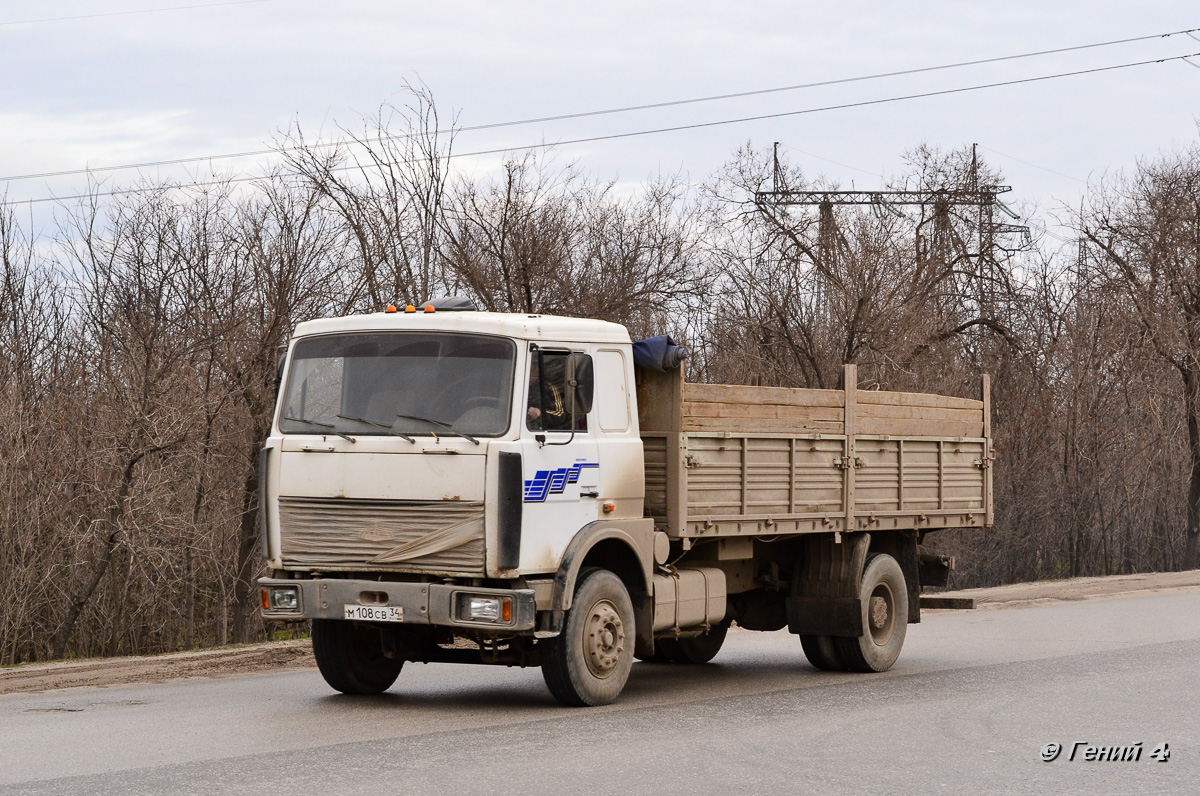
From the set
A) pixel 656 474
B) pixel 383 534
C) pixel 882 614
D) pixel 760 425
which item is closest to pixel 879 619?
pixel 882 614

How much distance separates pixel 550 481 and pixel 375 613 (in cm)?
144

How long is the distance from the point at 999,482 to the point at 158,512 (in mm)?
17610

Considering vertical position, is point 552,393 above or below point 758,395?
below

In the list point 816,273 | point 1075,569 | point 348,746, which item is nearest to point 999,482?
point 1075,569

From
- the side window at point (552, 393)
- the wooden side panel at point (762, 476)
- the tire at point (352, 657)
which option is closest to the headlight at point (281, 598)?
the tire at point (352, 657)

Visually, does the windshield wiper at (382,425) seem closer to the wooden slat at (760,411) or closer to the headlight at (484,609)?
the headlight at (484,609)

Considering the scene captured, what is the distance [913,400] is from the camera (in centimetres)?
1265

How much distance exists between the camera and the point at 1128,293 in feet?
101

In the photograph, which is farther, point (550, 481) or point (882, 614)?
point (882, 614)

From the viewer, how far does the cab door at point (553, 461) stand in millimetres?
9031

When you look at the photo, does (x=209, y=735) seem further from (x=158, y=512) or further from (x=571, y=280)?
(x=571, y=280)

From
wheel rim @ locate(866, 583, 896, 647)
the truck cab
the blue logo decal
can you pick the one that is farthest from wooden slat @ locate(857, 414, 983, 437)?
the blue logo decal

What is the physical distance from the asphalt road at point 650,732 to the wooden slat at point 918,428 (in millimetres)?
2120

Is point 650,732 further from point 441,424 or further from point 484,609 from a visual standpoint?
point 441,424
